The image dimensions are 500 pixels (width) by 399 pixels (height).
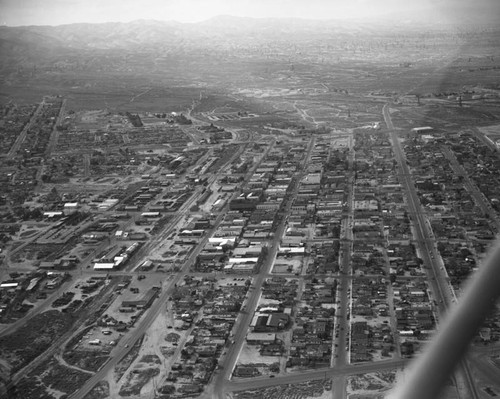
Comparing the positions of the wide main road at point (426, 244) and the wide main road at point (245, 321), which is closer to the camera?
the wide main road at point (245, 321)

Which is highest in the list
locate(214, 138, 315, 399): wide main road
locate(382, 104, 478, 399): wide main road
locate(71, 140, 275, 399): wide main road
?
locate(382, 104, 478, 399): wide main road

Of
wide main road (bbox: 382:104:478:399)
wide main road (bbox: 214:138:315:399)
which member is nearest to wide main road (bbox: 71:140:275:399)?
wide main road (bbox: 214:138:315:399)

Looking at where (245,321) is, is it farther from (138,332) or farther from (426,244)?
(426,244)

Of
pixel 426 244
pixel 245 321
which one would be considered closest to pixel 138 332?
pixel 245 321

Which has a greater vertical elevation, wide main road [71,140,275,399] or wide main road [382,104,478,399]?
wide main road [382,104,478,399]

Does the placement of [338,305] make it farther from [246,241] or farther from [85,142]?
[85,142]

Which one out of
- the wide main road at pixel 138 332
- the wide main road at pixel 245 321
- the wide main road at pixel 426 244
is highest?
the wide main road at pixel 426 244

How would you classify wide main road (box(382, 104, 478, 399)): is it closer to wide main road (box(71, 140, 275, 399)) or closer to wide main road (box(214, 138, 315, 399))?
wide main road (box(214, 138, 315, 399))

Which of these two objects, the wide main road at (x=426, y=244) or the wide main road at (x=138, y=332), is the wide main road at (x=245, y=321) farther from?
the wide main road at (x=426, y=244)

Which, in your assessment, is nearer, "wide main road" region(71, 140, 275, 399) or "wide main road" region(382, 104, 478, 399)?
"wide main road" region(71, 140, 275, 399)

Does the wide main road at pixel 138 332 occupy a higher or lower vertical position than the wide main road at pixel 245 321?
lower

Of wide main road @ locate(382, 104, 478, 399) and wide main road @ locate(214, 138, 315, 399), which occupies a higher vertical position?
wide main road @ locate(382, 104, 478, 399)

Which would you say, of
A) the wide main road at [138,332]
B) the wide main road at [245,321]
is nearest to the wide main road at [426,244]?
the wide main road at [245,321]
